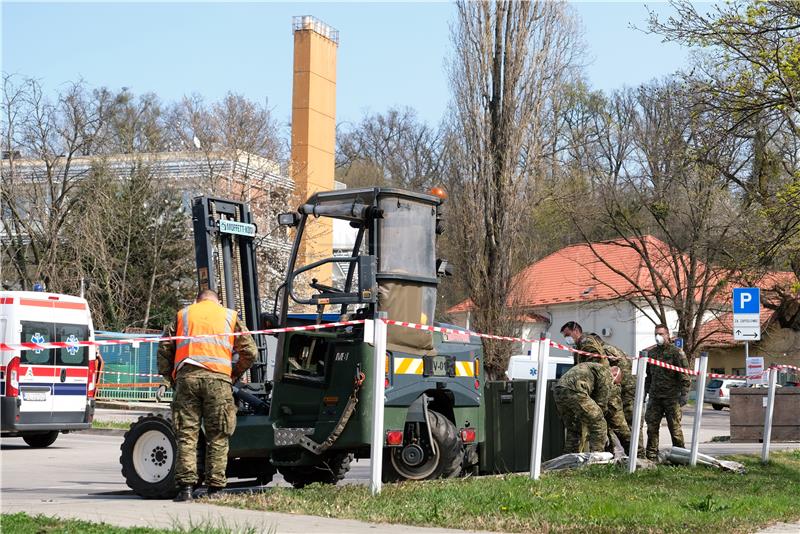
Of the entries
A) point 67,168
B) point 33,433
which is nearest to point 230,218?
point 33,433

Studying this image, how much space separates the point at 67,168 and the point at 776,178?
25654mm

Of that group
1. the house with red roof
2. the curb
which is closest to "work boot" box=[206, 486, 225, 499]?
the curb

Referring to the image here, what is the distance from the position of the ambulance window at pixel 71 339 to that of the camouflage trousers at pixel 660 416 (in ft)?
31.5

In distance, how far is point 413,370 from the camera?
38.3 ft

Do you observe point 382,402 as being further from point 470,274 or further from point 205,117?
point 205,117

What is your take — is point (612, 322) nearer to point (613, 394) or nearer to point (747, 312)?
point (747, 312)

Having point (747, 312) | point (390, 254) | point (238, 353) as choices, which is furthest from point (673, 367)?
point (747, 312)

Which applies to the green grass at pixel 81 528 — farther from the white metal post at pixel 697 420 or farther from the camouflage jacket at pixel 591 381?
the white metal post at pixel 697 420

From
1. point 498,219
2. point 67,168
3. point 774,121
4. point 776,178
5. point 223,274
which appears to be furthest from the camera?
point 67,168

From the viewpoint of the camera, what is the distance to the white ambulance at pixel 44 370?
18.8 meters

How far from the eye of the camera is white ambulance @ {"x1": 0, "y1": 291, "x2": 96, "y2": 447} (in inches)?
742

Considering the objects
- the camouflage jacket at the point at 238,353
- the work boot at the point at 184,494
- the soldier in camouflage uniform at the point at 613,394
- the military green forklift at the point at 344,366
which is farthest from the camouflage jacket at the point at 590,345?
the work boot at the point at 184,494

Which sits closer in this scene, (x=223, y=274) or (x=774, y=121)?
(x=223, y=274)

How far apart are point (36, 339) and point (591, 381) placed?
33.1ft
